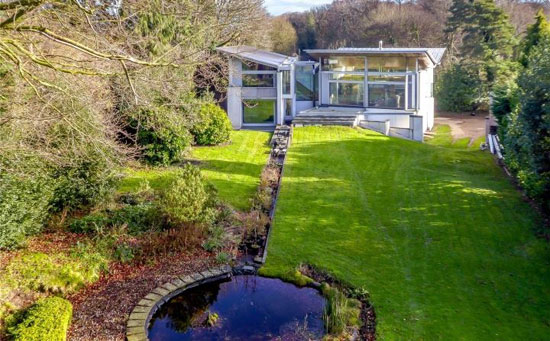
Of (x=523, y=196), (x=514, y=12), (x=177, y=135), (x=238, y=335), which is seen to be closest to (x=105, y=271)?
(x=238, y=335)

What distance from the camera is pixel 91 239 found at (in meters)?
11.4

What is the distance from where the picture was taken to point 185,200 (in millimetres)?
11656

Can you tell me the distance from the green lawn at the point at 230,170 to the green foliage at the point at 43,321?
20.9ft

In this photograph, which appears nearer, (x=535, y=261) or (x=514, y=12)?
(x=535, y=261)

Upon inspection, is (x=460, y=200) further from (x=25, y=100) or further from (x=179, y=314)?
(x=25, y=100)

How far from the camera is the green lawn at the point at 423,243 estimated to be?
844 centimetres

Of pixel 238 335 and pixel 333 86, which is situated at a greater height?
pixel 333 86

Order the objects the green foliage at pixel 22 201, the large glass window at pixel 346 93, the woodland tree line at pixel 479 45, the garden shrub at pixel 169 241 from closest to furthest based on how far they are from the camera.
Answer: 1. the green foliage at pixel 22 201
2. the woodland tree line at pixel 479 45
3. the garden shrub at pixel 169 241
4. the large glass window at pixel 346 93

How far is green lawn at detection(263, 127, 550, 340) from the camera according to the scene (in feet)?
27.7

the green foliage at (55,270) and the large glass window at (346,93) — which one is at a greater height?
the large glass window at (346,93)

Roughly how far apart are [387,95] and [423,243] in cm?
1661

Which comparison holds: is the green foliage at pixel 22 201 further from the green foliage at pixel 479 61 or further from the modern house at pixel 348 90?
the green foliage at pixel 479 61

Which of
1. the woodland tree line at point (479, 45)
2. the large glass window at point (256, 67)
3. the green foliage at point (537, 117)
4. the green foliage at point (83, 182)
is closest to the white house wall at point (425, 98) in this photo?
the woodland tree line at point (479, 45)

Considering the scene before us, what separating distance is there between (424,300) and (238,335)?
335cm
